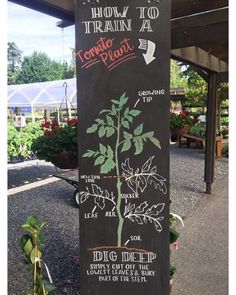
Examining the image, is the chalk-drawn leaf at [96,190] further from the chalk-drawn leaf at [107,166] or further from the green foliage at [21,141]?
the green foliage at [21,141]

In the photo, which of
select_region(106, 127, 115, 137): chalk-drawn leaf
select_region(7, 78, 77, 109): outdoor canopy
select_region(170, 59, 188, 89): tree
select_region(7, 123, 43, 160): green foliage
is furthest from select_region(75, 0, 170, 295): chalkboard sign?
select_region(170, 59, 188, 89): tree

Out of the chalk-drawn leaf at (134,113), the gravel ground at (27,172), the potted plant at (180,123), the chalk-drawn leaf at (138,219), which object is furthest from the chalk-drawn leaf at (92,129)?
the potted plant at (180,123)

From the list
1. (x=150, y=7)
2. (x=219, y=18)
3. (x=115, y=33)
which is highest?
(x=219, y=18)

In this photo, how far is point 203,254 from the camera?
4094 mm

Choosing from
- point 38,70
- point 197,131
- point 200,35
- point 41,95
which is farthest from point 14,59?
point 200,35

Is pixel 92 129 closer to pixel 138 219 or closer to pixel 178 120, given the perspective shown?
pixel 138 219

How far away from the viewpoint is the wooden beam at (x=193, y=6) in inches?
146

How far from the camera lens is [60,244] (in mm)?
4312

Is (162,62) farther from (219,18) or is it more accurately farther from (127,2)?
(219,18)

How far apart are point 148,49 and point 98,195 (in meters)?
0.91

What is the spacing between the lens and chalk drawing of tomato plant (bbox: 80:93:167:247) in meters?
2.32

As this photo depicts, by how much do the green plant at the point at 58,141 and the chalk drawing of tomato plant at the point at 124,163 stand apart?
2298mm
